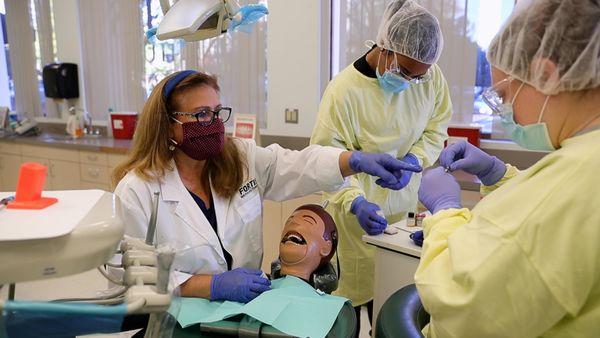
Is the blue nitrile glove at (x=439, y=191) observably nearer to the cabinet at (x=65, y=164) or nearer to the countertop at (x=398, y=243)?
the countertop at (x=398, y=243)

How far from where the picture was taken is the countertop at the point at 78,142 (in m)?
3.66

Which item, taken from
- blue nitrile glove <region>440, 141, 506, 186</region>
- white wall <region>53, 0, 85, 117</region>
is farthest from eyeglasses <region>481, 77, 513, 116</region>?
white wall <region>53, 0, 85, 117</region>

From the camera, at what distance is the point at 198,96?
1413 mm

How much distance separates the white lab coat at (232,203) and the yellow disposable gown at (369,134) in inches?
10.4

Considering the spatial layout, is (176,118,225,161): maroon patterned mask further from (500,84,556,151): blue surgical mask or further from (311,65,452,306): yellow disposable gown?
(500,84,556,151): blue surgical mask

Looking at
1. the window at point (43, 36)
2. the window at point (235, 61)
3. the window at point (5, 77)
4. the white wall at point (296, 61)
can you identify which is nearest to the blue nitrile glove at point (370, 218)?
the white wall at point (296, 61)

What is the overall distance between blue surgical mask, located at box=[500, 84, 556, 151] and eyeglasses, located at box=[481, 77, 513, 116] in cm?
2

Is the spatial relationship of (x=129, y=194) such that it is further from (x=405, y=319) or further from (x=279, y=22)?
(x=279, y=22)

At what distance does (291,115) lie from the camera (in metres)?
3.27

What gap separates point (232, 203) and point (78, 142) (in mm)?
3049

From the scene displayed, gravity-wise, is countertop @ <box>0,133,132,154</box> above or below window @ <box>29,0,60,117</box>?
below

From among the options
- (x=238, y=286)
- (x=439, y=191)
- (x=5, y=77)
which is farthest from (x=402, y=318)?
(x=5, y=77)

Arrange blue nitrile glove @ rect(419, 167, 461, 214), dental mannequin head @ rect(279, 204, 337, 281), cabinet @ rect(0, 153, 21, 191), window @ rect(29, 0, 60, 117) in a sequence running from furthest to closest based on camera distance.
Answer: window @ rect(29, 0, 60, 117)
cabinet @ rect(0, 153, 21, 191)
dental mannequin head @ rect(279, 204, 337, 281)
blue nitrile glove @ rect(419, 167, 461, 214)

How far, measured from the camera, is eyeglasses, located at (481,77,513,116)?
31.7 inches
